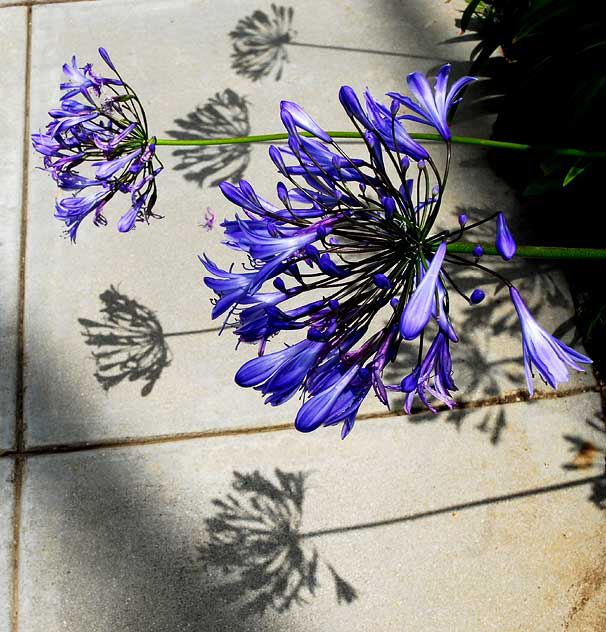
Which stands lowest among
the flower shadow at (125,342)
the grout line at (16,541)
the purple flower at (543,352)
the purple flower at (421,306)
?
the grout line at (16,541)

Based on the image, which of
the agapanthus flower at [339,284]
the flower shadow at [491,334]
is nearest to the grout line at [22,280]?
the flower shadow at [491,334]

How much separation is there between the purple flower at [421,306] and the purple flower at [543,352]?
6.9 inches

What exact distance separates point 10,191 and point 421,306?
2.24m

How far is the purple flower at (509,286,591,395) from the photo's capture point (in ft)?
4.48

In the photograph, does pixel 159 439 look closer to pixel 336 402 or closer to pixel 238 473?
pixel 238 473

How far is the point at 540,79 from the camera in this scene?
2.74 m

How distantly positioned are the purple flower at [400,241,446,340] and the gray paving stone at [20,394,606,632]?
140cm

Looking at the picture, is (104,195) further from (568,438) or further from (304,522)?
(568,438)

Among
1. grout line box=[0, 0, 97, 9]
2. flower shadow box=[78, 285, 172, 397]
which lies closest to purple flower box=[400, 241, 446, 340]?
flower shadow box=[78, 285, 172, 397]

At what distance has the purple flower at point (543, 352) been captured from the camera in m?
1.36

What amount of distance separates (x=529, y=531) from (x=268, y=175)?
1.66m

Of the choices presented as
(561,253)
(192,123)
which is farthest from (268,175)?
(561,253)

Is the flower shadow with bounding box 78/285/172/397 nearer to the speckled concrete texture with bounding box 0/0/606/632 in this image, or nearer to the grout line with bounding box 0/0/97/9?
the speckled concrete texture with bounding box 0/0/606/632

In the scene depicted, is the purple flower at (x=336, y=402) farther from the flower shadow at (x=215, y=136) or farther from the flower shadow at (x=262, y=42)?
the flower shadow at (x=262, y=42)
